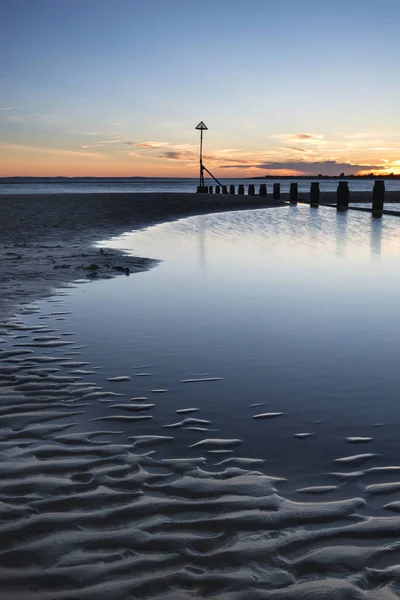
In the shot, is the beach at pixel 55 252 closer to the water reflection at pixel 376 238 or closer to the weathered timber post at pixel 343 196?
the water reflection at pixel 376 238

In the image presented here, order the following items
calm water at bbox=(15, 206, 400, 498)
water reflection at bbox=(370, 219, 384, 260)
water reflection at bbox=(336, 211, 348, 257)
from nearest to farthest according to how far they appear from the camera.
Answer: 1. calm water at bbox=(15, 206, 400, 498)
2. water reflection at bbox=(370, 219, 384, 260)
3. water reflection at bbox=(336, 211, 348, 257)

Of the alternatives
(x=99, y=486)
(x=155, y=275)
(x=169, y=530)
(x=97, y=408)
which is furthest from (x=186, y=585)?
(x=155, y=275)

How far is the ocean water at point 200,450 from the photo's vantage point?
2.22 metres

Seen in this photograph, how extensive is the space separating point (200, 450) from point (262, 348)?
202cm

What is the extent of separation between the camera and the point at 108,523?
2.53 meters

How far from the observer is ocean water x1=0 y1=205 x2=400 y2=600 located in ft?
7.29

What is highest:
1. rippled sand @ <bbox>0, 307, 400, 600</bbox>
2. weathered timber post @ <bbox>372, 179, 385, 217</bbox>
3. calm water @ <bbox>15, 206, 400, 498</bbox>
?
weathered timber post @ <bbox>372, 179, 385, 217</bbox>

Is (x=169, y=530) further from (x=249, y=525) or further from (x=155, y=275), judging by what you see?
(x=155, y=275)

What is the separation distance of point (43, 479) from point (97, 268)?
6903 millimetres

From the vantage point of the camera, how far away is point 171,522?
2.52 meters

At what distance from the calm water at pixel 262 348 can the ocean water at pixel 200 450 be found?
0.06 feet

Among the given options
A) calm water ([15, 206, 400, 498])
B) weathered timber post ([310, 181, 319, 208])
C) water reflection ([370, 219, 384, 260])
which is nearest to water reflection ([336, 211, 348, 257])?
water reflection ([370, 219, 384, 260])

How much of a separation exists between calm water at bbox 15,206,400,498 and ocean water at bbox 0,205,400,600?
0.02 meters

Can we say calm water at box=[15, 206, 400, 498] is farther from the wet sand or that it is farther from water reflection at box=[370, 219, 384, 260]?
water reflection at box=[370, 219, 384, 260]
